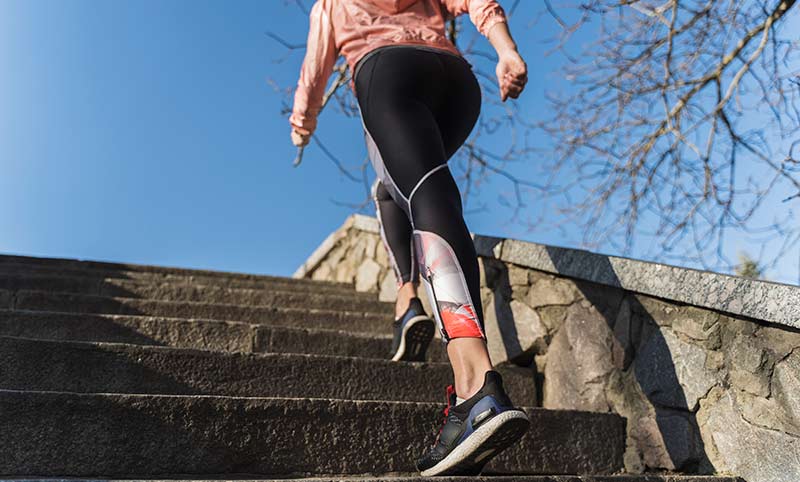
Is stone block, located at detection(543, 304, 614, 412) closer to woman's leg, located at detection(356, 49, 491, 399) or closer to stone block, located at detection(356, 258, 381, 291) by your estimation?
woman's leg, located at detection(356, 49, 491, 399)

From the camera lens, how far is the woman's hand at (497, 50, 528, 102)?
1853 mm

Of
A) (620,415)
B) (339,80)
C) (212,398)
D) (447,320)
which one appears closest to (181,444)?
(212,398)

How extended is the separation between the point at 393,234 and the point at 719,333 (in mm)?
1144

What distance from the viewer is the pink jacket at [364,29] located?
6.79ft

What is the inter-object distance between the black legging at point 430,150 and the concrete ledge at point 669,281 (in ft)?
2.49

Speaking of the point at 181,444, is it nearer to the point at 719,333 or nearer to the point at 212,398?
the point at 212,398

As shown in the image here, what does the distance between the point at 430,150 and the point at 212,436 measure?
0.89m

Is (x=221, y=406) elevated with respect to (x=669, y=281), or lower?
lower

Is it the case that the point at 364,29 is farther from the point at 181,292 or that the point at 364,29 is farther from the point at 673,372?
the point at 181,292

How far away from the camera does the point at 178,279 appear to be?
4613 mm

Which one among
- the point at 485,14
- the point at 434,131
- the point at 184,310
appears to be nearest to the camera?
the point at 434,131

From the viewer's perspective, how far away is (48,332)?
2.71 m

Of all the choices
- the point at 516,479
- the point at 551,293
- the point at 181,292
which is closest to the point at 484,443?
the point at 516,479

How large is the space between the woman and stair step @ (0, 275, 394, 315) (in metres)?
1.80
